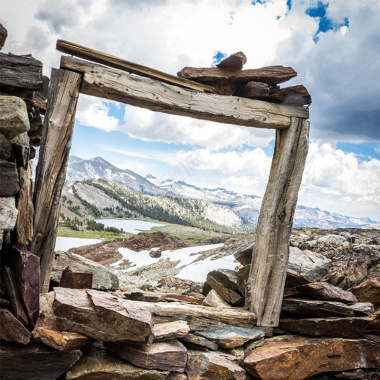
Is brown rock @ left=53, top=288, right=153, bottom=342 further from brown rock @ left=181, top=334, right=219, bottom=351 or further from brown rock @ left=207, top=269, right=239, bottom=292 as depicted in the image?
brown rock @ left=207, top=269, right=239, bottom=292

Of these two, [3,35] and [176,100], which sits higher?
[3,35]

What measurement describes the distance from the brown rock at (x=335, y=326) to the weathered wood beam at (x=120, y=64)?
463 centimetres

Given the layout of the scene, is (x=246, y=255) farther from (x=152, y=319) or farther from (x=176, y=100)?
(x=176, y=100)

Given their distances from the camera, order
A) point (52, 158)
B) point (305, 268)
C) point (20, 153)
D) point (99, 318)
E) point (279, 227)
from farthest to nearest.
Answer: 1. point (305, 268)
2. point (279, 227)
3. point (52, 158)
4. point (99, 318)
5. point (20, 153)

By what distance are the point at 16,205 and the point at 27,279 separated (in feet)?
3.01

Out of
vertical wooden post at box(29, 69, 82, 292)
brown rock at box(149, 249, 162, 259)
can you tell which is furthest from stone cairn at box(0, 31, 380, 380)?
brown rock at box(149, 249, 162, 259)

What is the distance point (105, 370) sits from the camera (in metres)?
3.99

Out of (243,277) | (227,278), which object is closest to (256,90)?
(243,277)

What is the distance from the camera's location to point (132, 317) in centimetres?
414

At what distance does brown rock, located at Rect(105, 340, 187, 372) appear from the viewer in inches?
167

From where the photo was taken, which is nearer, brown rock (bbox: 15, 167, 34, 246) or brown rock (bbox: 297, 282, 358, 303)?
brown rock (bbox: 15, 167, 34, 246)

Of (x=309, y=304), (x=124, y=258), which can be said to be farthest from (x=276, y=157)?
(x=124, y=258)

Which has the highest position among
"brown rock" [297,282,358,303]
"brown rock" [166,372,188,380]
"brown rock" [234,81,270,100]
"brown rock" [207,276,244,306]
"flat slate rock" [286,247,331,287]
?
"brown rock" [234,81,270,100]

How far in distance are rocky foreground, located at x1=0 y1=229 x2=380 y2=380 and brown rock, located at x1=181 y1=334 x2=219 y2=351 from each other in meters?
0.02
